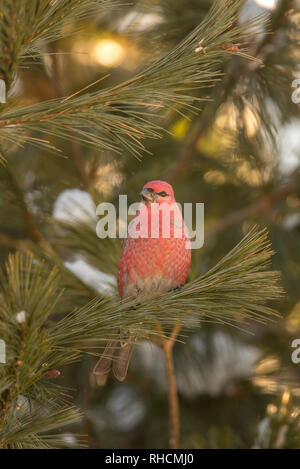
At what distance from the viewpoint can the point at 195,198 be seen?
341cm

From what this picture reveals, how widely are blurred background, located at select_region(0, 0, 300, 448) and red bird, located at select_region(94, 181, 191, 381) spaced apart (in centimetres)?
18

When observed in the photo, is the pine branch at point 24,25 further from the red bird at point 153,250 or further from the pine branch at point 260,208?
the pine branch at point 260,208

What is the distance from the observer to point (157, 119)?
8.65 ft

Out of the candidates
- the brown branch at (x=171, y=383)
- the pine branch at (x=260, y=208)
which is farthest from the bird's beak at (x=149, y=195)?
the pine branch at (x=260, y=208)

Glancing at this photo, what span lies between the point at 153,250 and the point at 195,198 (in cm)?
148

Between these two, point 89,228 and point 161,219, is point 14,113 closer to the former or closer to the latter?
point 161,219

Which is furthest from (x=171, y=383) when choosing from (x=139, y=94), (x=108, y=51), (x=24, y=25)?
(x=108, y=51)

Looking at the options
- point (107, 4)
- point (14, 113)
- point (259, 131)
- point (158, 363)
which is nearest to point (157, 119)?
point (259, 131)

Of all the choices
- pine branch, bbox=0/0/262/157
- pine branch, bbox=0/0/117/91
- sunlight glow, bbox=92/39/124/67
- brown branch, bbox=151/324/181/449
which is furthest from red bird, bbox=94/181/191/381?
sunlight glow, bbox=92/39/124/67

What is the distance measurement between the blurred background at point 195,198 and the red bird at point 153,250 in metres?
0.18

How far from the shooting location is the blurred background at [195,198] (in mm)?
2443

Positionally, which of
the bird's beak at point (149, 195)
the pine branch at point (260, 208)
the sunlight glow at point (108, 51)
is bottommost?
the bird's beak at point (149, 195)

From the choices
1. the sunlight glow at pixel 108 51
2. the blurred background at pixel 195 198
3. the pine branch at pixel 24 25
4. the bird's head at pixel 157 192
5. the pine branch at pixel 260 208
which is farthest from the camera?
the sunlight glow at pixel 108 51

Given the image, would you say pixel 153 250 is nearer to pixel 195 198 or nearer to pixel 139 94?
pixel 139 94
